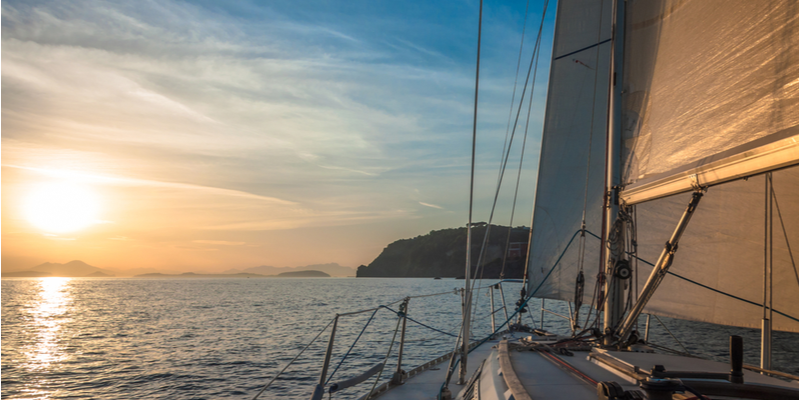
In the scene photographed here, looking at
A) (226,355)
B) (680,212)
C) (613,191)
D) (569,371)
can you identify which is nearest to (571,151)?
(680,212)

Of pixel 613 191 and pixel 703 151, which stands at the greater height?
pixel 703 151

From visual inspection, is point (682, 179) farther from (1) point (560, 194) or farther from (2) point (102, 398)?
(2) point (102, 398)

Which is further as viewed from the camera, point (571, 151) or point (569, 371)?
point (571, 151)

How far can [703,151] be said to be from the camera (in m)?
4.42

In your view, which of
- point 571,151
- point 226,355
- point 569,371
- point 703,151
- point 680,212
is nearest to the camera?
point 569,371

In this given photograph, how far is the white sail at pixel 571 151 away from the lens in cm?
973

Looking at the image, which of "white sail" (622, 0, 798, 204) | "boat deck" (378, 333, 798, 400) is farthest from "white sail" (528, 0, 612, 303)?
"boat deck" (378, 333, 798, 400)

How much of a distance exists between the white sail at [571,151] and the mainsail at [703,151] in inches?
1.3

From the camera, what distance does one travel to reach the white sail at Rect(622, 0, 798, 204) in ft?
11.7

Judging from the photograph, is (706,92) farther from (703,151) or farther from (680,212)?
(680,212)

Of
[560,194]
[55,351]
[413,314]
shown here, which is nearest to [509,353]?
[560,194]

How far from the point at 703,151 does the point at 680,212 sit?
11.0ft

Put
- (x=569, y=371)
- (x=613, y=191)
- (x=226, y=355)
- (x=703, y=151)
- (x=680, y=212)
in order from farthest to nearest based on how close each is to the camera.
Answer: (x=226, y=355) → (x=680, y=212) → (x=613, y=191) → (x=703, y=151) → (x=569, y=371)

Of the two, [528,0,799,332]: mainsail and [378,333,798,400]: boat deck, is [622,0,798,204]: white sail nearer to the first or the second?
[528,0,799,332]: mainsail
